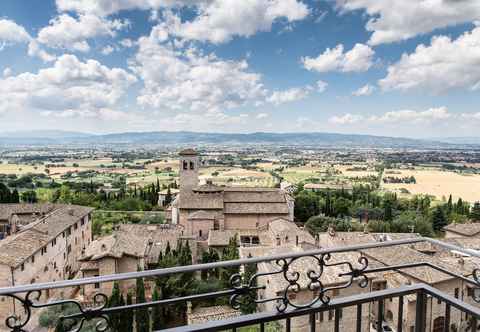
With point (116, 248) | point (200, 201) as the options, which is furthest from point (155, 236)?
point (116, 248)

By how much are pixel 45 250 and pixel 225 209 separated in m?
15.5

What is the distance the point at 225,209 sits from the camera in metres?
30.3

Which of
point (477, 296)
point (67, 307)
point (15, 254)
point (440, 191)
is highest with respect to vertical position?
point (477, 296)

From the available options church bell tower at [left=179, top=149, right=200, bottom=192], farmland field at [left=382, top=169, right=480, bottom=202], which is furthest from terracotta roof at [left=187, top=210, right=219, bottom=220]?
farmland field at [left=382, top=169, right=480, bottom=202]

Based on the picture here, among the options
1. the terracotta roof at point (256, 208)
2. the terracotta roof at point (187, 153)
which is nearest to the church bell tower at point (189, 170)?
the terracotta roof at point (187, 153)

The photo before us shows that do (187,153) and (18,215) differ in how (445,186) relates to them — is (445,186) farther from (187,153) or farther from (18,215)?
(18,215)

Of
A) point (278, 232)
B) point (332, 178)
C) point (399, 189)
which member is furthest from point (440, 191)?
point (278, 232)

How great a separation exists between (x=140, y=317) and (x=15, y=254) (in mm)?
8094

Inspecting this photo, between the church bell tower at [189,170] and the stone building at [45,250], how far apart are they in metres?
9.92

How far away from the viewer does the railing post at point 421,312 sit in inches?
106

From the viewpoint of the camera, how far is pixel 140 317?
13094 mm

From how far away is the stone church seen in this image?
2861 centimetres

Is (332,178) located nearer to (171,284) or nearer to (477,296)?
(171,284)

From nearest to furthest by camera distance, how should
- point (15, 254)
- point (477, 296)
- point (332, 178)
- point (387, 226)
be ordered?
point (477, 296) → point (15, 254) → point (387, 226) → point (332, 178)
